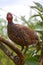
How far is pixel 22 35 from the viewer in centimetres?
134

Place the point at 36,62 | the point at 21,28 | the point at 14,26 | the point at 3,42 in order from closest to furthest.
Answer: the point at 3,42 < the point at 36,62 < the point at 21,28 < the point at 14,26

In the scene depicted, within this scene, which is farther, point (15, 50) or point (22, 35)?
point (22, 35)

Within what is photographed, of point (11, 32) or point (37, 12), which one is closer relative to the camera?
point (37, 12)

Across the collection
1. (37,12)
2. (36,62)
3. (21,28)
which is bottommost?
(36,62)

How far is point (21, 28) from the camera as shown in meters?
1.37

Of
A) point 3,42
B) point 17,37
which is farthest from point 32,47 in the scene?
point 3,42

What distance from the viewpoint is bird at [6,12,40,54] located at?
4.06ft

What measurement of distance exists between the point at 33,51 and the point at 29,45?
0.04 metres

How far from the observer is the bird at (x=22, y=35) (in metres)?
1.24

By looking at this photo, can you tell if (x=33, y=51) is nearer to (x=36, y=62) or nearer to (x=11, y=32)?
(x=36, y=62)

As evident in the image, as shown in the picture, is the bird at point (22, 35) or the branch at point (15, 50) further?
the bird at point (22, 35)

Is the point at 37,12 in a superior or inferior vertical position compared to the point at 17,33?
superior

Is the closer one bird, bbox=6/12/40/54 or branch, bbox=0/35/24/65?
branch, bbox=0/35/24/65

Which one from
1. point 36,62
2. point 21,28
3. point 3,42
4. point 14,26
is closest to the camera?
point 3,42
